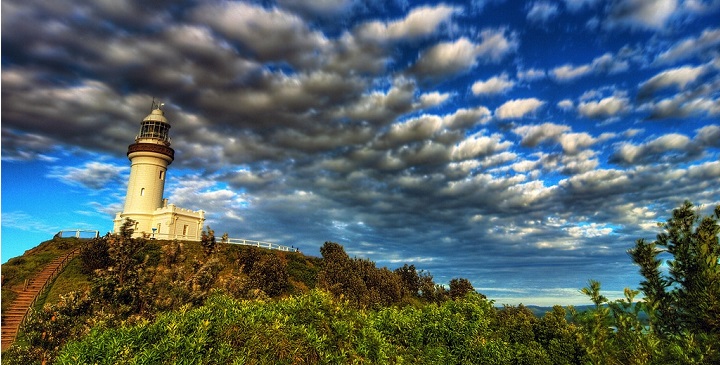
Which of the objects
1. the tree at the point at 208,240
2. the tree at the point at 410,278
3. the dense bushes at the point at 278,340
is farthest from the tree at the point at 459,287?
the dense bushes at the point at 278,340

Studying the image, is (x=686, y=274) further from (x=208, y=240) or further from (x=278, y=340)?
(x=208, y=240)

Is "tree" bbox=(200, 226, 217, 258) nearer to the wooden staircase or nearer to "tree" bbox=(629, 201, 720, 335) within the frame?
the wooden staircase

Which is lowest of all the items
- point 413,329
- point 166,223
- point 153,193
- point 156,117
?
point 413,329

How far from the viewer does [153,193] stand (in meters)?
65.5

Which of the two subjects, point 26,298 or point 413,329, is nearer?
point 413,329

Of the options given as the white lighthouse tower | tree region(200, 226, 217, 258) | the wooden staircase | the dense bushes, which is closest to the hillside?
the dense bushes

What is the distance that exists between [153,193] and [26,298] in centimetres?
2576

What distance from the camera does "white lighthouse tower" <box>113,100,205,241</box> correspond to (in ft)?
207

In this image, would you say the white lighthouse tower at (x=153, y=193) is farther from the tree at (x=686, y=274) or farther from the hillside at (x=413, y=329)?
the tree at (x=686, y=274)

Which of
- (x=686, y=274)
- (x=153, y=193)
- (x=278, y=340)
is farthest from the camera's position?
(x=153, y=193)

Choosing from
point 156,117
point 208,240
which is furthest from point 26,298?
point 156,117

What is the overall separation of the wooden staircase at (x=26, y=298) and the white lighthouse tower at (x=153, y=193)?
12.9 meters

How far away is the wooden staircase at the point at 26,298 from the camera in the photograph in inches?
1468

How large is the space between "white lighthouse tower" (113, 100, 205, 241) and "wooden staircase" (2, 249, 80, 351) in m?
12.9
